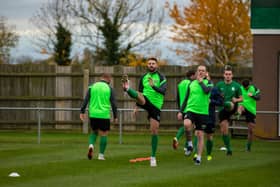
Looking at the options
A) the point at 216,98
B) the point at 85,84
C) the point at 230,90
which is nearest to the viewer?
the point at 216,98

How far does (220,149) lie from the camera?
24.1 meters

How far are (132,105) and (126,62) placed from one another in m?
18.0

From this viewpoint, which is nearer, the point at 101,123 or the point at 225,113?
the point at 101,123

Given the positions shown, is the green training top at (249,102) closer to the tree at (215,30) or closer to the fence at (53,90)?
the fence at (53,90)

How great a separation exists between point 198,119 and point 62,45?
3340 cm

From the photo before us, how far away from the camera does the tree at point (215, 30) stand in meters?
45.7

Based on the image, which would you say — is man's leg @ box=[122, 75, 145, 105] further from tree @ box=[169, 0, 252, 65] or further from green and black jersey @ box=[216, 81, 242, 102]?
tree @ box=[169, 0, 252, 65]

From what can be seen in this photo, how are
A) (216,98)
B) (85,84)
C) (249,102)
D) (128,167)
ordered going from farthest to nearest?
(85,84), (249,102), (216,98), (128,167)

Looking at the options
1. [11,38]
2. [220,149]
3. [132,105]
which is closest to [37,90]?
[132,105]

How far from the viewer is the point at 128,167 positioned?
17812 mm

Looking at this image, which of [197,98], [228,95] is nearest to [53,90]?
[228,95]

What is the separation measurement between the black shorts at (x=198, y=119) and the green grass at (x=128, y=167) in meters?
0.81

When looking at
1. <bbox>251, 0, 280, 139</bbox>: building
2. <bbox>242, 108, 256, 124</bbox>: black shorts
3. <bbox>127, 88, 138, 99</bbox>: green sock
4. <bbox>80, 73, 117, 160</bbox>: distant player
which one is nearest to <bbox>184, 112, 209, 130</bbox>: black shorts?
<bbox>127, 88, 138, 99</bbox>: green sock

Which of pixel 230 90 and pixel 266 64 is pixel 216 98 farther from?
pixel 266 64
